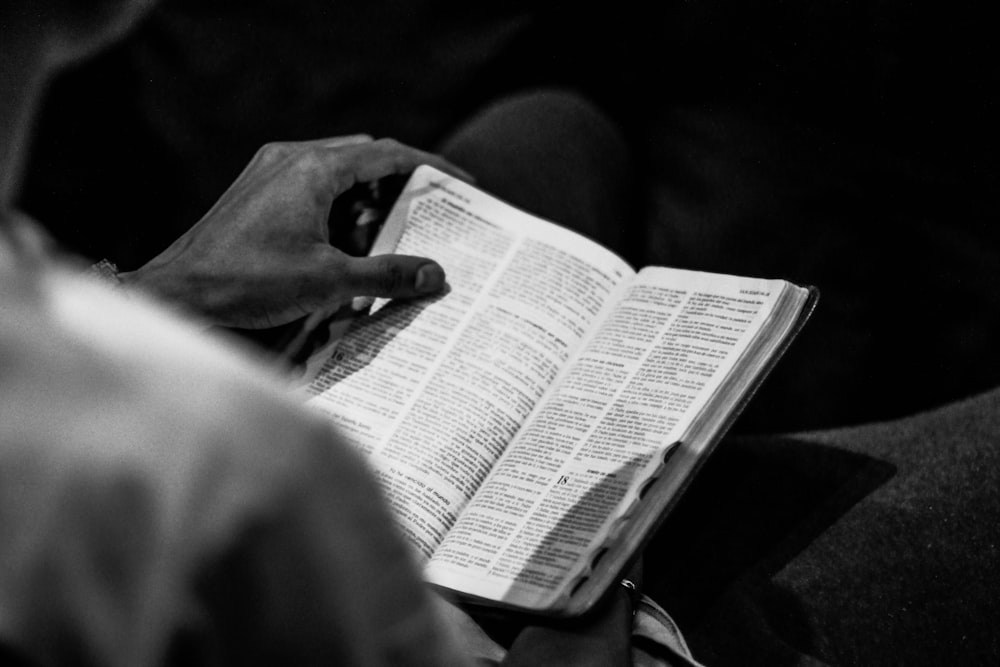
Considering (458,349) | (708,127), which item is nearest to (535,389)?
(458,349)

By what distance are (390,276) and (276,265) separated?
9 centimetres

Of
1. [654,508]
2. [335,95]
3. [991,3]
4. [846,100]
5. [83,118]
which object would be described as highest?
[991,3]

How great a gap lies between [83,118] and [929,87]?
84 cm

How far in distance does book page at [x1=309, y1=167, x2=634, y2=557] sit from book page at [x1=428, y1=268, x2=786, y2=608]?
0.02m

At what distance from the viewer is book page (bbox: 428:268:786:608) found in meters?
0.61

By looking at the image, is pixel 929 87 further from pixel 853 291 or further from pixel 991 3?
pixel 853 291

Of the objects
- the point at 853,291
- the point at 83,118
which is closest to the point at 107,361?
the point at 853,291

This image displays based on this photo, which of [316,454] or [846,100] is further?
[846,100]

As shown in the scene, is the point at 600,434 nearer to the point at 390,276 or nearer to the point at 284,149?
the point at 390,276

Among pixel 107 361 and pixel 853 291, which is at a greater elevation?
pixel 107 361

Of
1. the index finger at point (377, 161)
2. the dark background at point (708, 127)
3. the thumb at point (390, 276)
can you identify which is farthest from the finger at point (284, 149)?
the dark background at point (708, 127)

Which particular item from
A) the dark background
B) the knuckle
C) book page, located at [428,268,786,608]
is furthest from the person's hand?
the dark background

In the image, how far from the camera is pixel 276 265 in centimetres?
75

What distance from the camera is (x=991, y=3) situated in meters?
0.84
